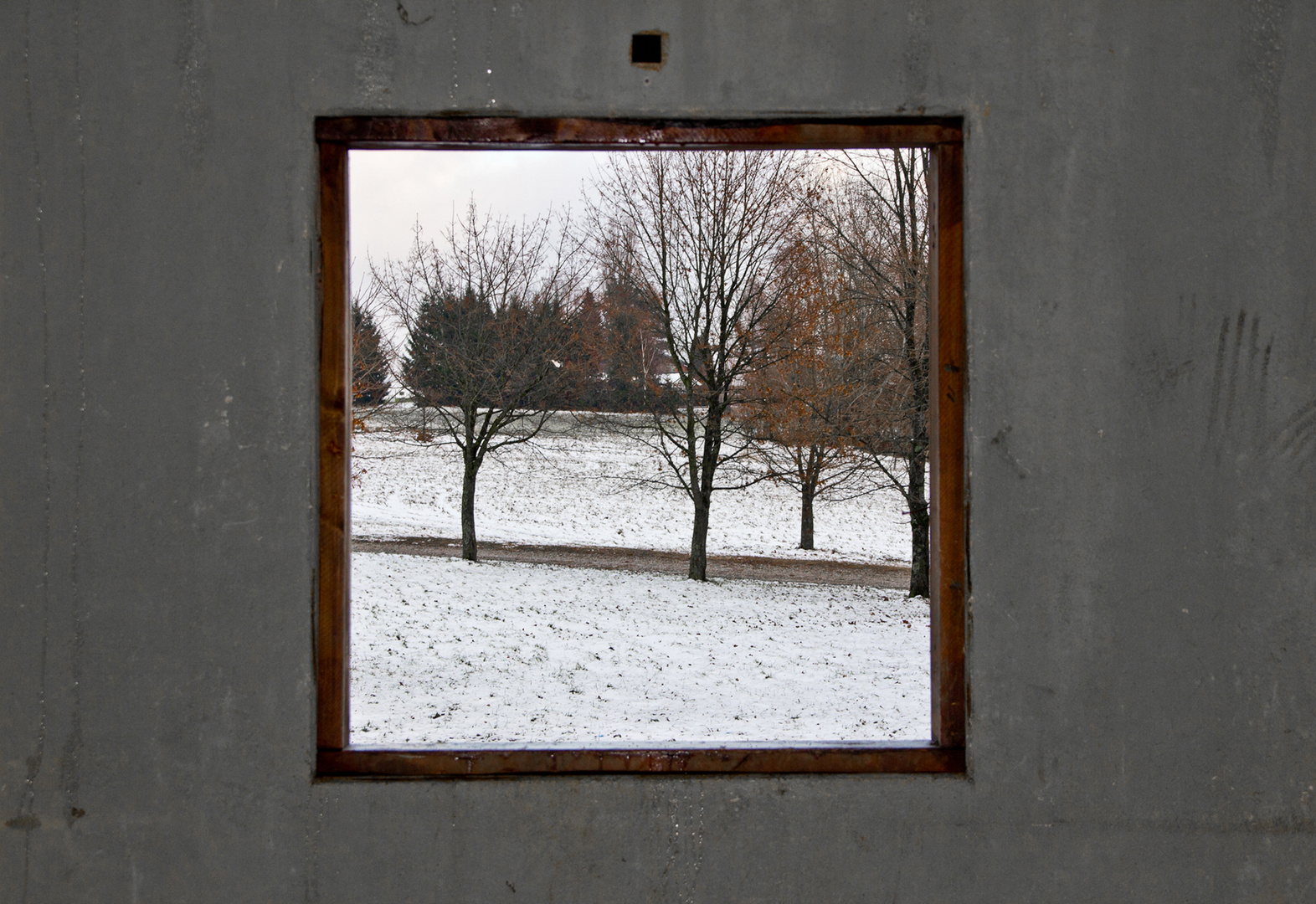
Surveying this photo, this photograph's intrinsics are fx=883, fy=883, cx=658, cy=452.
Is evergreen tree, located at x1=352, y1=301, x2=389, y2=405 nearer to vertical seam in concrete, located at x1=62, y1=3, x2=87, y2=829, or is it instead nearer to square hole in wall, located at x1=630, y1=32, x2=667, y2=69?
vertical seam in concrete, located at x1=62, y1=3, x2=87, y2=829

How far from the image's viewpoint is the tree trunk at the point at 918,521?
41.4 feet

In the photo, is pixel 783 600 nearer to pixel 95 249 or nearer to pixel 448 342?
pixel 448 342

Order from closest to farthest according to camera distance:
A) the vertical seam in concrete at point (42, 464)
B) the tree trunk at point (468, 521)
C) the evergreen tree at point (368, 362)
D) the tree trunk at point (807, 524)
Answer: the vertical seam in concrete at point (42, 464), the tree trunk at point (468, 521), the evergreen tree at point (368, 362), the tree trunk at point (807, 524)

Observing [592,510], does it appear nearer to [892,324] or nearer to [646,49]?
[892,324]

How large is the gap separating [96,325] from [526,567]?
13215 millimetres

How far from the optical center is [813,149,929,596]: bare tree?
12.6 metres

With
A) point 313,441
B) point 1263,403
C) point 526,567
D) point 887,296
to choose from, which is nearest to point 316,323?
point 313,441

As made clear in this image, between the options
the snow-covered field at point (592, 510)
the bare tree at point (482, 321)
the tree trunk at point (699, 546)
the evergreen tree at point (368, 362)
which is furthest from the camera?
the snow-covered field at point (592, 510)

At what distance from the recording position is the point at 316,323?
6.42ft

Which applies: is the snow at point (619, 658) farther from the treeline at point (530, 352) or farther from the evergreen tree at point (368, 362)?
the evergreen tree at point (368, 362)

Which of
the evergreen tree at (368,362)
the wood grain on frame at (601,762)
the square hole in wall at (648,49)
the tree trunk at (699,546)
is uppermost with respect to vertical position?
the evergreen tree at (368,362)

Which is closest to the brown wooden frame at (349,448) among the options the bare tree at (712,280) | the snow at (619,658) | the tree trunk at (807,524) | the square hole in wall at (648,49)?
the square hole in wall at (648,49)

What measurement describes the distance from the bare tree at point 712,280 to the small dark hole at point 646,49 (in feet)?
40.8

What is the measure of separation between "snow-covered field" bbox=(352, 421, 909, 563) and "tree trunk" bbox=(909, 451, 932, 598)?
175 inches
